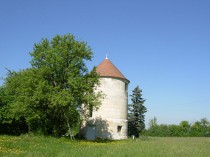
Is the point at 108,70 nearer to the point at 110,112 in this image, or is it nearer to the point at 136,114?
the point at 110,112

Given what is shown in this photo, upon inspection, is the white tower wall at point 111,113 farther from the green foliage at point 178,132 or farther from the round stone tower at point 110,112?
the green foliage at point 178,132

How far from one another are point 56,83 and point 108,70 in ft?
37.0

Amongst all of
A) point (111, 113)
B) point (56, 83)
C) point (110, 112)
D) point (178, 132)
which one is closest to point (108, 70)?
point (110, 112)

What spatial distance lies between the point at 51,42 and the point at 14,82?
562 cm

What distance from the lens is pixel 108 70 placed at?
42.5 metres

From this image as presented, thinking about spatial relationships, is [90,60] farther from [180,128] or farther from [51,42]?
[180,128]

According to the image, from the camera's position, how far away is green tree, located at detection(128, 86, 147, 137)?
164ft

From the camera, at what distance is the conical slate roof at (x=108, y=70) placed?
1649 inches

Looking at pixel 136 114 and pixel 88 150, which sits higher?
pixel 136 114

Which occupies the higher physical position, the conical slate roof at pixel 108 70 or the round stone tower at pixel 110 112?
the conical slate roof at pixel 108 70

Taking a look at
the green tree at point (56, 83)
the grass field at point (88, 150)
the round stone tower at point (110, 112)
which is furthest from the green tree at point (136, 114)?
the grass field at point (88, 150)

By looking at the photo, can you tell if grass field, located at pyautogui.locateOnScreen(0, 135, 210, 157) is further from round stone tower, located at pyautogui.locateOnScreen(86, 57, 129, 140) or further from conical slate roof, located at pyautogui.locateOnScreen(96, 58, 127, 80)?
conical slate roof, located at pyautogui.locateOnScreen(96, 58, 127, 80)

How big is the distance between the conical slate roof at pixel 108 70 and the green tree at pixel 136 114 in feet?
32.0

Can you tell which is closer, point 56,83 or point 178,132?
point 56,83
